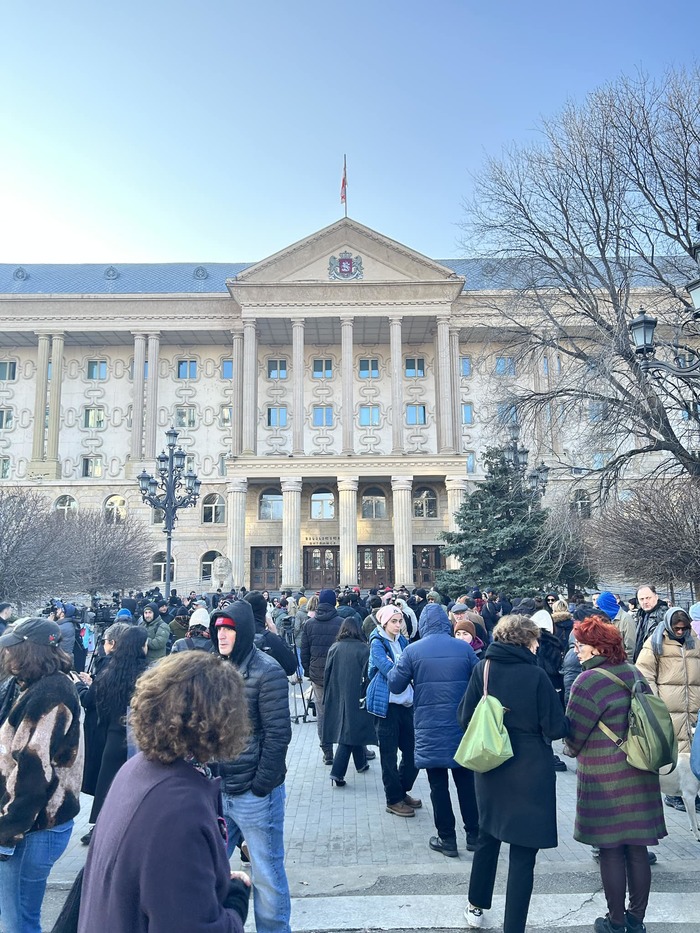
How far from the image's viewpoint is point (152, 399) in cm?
4691

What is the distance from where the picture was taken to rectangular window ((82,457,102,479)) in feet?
160

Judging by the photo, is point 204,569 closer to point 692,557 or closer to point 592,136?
point 692,557

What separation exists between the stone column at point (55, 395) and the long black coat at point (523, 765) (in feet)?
157

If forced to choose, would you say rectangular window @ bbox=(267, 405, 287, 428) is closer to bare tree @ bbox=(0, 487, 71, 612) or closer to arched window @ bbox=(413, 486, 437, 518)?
arched window @ bbox=(413, 486, 437, 518)

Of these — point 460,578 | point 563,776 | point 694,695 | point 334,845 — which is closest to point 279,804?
point 334,845

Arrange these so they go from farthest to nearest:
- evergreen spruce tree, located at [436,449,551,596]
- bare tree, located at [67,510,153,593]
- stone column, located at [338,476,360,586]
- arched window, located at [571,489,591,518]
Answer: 1. stone column, located at [338,476,360,586]
2. bare tree, located at [67,510,153,593]
3. evergreen spruce tree, located at [436,449,551,596]
4. arched window, located at [571,489,591,518]

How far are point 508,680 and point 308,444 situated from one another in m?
44.4

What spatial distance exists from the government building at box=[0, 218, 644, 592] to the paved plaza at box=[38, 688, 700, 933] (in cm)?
3311

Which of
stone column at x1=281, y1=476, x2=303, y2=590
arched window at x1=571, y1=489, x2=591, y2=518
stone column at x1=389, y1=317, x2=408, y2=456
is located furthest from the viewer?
stone column at x1=389, y1=317, x2=408, y2=456

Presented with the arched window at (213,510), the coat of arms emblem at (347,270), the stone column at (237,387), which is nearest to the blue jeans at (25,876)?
the stone column at (237,387)

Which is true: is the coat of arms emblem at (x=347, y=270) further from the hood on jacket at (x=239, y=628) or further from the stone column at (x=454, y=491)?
the hood on jacket at (x=239, y=628)

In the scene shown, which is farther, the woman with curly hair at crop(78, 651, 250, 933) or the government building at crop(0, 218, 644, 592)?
the government building at crop(0, 218, 644, 592)

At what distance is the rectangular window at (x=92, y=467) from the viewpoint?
48.7 m

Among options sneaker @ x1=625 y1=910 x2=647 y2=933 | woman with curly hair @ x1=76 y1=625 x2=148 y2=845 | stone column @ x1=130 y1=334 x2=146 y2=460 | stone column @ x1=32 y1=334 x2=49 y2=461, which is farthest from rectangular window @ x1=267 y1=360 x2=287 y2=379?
sneaker @ x1=625 y1=910 x2=647 y2=933
